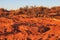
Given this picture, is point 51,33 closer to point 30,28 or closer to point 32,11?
point 30,28

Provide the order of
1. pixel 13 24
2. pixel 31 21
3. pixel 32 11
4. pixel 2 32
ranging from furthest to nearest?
pixel 32 11 → pixel 31 21 → pixel 13 24 → pixel 2 32

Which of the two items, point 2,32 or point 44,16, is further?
point 44,16

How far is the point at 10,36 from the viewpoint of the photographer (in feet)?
52.9

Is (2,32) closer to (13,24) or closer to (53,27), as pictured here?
(13,24)

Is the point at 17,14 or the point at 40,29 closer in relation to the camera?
the point at 40,29

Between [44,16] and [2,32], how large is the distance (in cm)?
667

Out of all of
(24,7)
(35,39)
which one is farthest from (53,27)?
(24,7)

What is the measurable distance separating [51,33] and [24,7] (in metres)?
10.0

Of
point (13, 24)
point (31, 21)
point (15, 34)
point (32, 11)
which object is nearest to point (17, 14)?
point (32, 11)

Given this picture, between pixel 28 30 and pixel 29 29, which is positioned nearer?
pixel 28 30

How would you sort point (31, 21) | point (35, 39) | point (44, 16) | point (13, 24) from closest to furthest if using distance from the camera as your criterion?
point (35, 39), point (13, 24), point (31, 21), point (44, 16)

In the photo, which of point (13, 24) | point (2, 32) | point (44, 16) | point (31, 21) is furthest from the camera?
point (44, 16)

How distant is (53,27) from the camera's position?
1744 cm

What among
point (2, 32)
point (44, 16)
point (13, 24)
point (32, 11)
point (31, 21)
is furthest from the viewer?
point (32, 11)
